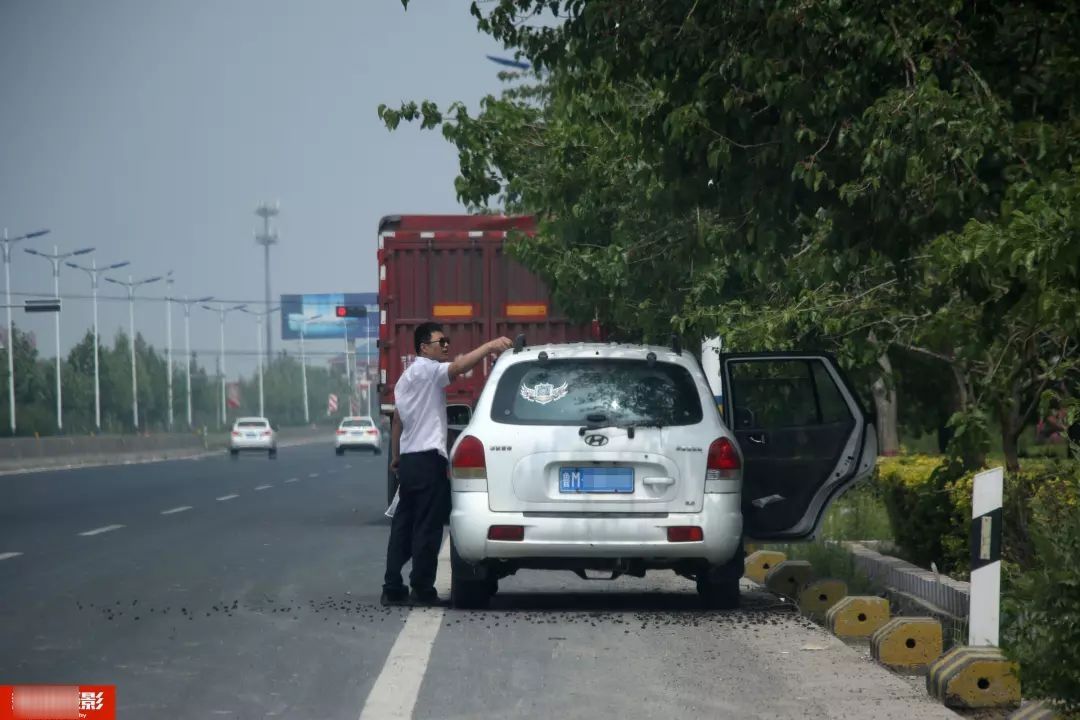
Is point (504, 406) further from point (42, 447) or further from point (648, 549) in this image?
point (42, 447)

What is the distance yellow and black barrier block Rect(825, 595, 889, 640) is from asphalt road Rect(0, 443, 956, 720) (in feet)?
0.44

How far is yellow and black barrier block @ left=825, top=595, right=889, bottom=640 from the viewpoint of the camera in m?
11.1

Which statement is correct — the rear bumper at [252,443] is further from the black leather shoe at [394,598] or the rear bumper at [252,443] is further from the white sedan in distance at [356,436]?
the black leather shoe at [394,598]

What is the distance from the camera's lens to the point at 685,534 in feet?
38.8

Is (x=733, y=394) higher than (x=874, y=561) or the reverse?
higher

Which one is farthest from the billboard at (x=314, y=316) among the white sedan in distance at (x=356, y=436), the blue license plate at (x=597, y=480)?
the blue license plate at (x=597, y=480)

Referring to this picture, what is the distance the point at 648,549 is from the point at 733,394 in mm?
1638

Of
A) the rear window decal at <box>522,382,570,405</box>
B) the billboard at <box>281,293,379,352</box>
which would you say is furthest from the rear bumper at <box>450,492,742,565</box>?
the billboard at <box>281,293,379,352</box>

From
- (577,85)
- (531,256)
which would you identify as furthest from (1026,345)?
(531,256)

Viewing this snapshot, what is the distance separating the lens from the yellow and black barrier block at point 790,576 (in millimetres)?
13531

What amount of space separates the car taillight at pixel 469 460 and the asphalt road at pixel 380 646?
87 centimetres

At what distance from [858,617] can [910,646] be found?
1.27 metres

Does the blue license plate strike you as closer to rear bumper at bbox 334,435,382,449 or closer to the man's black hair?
the man's black hair

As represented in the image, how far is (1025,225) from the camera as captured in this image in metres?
8.08
